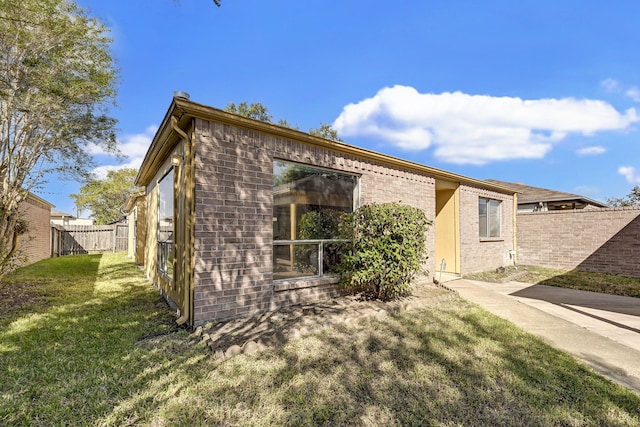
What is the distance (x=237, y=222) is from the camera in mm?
4617

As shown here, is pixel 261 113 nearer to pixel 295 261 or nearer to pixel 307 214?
pixel 307 214

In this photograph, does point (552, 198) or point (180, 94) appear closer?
point (180, 94)

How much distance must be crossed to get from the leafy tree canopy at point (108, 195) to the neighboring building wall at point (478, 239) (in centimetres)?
2998

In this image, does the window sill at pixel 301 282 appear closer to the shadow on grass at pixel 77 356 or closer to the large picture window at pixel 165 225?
the shadow on grass at pixel 77 356

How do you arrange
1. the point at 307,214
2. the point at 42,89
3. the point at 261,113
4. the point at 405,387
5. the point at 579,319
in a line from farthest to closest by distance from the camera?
the point at 261,113 < the point at 42,89 < the point at 307,214 < the point at 579,319 < the point at 405,387

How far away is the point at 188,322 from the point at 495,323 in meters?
4.67

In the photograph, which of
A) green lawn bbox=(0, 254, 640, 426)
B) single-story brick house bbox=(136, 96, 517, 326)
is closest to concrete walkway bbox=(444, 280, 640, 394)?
green lawn bbox=(0, 254, 640, 426)

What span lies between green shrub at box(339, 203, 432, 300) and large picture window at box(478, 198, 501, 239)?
224 inches

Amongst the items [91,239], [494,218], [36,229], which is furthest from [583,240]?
[91,239]

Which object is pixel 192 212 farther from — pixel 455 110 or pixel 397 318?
pixel 455 110

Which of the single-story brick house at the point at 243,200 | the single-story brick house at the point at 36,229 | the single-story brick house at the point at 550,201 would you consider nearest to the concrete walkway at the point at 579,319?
the single-story brick house at the point at 243,200

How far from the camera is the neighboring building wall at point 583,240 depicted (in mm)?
9523

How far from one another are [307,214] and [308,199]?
0.95 feet

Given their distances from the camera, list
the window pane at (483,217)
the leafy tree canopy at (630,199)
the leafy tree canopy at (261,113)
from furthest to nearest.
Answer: the leafy tree canopy at (630,199)
the leafy tree canopy at (261,113)
the window pane at (483,217)
